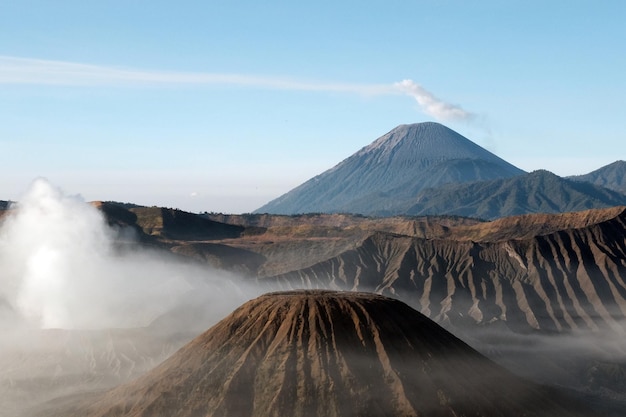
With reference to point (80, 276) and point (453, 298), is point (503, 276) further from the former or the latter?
point (80, 276)

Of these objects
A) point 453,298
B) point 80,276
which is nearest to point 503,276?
point 453,298

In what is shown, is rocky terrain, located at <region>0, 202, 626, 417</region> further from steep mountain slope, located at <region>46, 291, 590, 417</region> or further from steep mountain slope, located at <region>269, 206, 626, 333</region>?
steep mountain slope, located at <region>46, 291, 590, 417</region>

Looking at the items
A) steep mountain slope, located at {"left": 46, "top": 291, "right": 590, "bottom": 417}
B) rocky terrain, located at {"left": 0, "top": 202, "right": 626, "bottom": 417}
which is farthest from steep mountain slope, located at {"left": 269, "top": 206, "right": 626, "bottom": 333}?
steep mountain slope, located at {"left": 46, "top": 291, "right": 590, "bottom": 417}

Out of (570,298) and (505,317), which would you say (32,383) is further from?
(570,298)

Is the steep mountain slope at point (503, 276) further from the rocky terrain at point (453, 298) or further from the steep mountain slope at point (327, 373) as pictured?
the steep mountain slope at point (327, 373)

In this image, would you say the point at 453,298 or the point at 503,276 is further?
the point at 503,276

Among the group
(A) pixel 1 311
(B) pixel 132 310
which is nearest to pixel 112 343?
(B) pixel 132 310

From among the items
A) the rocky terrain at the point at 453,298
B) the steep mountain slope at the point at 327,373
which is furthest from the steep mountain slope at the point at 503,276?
the steep mountain slope at the point at 327,373
